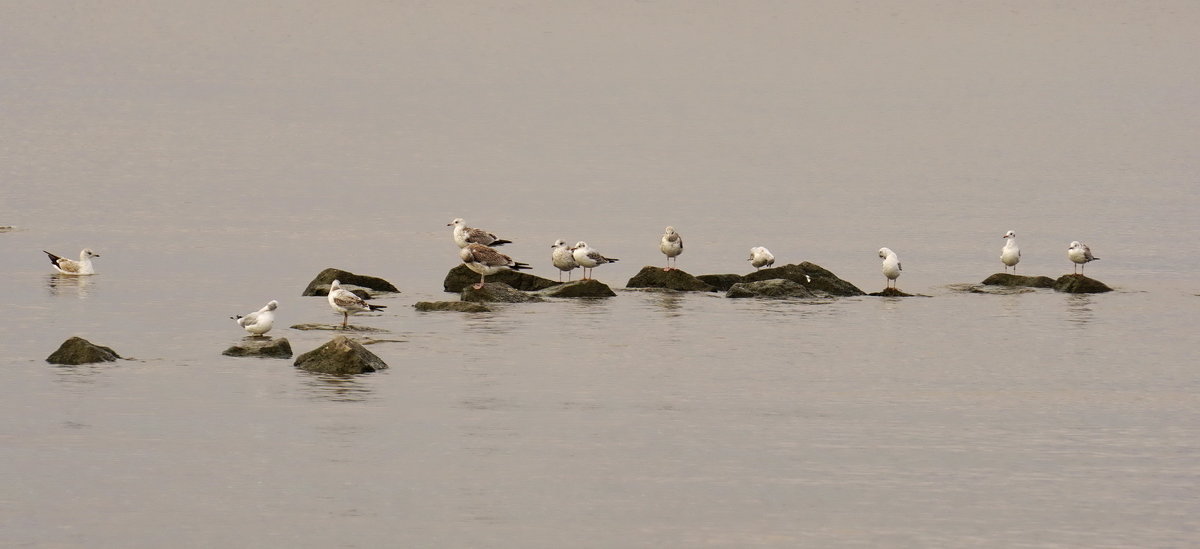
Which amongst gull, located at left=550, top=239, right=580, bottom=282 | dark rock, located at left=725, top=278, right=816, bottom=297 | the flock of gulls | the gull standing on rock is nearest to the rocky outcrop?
the flock of gulls

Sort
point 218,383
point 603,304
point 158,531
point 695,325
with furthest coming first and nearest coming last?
point 603,304, point 695,325, point 218,383, point 158,531

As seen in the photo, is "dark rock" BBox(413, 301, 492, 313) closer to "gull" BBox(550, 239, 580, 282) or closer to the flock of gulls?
the flock of gulls

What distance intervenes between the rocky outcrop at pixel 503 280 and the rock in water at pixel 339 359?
12.5m

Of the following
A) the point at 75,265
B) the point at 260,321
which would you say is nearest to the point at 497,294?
the point at 260,321

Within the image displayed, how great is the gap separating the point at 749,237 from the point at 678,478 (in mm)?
44130

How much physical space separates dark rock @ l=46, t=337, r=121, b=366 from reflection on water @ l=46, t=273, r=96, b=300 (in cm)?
1144

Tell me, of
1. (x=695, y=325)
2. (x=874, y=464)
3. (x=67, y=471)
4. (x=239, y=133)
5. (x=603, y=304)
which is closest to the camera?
(x=67, y=471)

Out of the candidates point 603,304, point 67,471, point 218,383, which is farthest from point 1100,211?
point 67,471

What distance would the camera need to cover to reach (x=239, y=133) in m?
129

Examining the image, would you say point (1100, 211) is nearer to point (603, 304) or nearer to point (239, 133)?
point (603, 304)

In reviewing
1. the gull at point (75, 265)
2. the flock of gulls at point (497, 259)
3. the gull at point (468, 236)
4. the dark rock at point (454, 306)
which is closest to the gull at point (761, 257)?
the flock of gulls at point (497, 259)

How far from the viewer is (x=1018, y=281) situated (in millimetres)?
44312

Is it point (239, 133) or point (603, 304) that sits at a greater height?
point (239, 133)

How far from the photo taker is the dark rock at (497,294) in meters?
38.0
